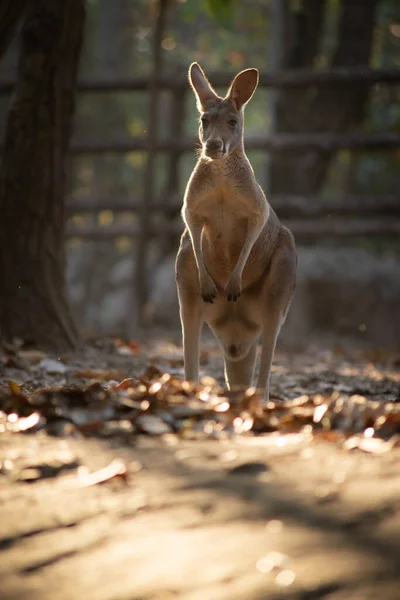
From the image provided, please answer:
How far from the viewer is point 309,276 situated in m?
10.3

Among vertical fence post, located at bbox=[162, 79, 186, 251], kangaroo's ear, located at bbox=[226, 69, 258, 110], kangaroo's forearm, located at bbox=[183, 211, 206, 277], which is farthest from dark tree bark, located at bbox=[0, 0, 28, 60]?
vertical fence post, located at bbox=[162, 79, 186, 251]

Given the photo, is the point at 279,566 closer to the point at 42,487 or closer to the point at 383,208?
the point at 42,487

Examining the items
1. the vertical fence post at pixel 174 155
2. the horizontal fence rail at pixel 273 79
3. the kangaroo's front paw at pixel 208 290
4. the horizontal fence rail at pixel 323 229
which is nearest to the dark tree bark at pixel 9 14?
the kangaroo's front paw at pixel 208 290

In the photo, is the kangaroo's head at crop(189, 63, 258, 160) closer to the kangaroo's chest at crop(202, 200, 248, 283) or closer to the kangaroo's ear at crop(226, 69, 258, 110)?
the kangaroo's ear at crop(226, 69, 258, 110)

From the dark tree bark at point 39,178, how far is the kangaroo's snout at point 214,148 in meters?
2.28

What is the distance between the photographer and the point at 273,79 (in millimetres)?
10453

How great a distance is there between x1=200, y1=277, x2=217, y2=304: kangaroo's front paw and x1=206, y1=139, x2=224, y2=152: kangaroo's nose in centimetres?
61

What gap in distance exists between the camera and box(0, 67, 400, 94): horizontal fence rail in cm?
1030

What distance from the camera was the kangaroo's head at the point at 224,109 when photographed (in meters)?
4.75

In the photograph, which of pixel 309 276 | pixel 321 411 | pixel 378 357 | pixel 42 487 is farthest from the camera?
pixel 309 276

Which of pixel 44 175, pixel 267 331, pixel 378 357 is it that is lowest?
pixel 378 357

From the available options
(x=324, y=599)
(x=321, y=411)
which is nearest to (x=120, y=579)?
(x=324, y=599)

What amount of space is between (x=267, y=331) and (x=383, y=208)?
607 centimetres

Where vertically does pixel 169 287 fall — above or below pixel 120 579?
below
